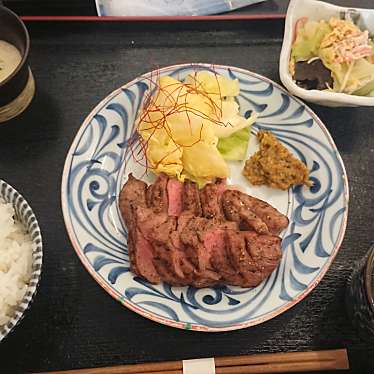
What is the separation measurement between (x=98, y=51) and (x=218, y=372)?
1.74m

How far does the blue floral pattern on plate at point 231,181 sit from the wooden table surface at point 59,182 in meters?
0.14

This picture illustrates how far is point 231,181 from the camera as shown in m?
2.25

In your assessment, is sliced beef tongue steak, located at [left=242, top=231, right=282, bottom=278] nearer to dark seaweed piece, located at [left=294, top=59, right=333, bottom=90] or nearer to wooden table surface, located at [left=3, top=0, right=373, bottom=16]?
dark seaweed piece, located at [left=294, top=59, right=333, bottom=90]

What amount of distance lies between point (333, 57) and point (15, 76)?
1.50m

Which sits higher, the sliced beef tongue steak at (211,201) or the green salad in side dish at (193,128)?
the green salad in side dish at (193,128)

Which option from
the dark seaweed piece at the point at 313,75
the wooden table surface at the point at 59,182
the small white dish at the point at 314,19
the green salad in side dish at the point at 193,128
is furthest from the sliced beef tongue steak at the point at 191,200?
the dark seaweed piece at the point at 313,75

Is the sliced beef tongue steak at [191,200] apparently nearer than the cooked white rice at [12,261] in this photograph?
No

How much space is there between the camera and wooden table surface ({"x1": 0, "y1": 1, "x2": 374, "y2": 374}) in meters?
1.93

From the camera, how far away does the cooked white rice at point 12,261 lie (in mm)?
1761

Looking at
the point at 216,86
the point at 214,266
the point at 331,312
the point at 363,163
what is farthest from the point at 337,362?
the point at 216,86

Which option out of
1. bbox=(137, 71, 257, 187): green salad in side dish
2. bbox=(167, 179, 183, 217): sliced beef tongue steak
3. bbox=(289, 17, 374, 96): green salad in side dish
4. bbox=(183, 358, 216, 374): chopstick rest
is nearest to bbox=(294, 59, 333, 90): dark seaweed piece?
bbox=(289, 17, 374, 96): green salad in side dish

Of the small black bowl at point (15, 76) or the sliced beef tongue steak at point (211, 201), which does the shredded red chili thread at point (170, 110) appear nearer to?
the sliced beef tongue steak at point (211, 201)

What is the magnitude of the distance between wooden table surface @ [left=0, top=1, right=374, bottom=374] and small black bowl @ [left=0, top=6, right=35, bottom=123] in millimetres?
83

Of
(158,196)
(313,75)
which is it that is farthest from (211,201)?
(313,75)
